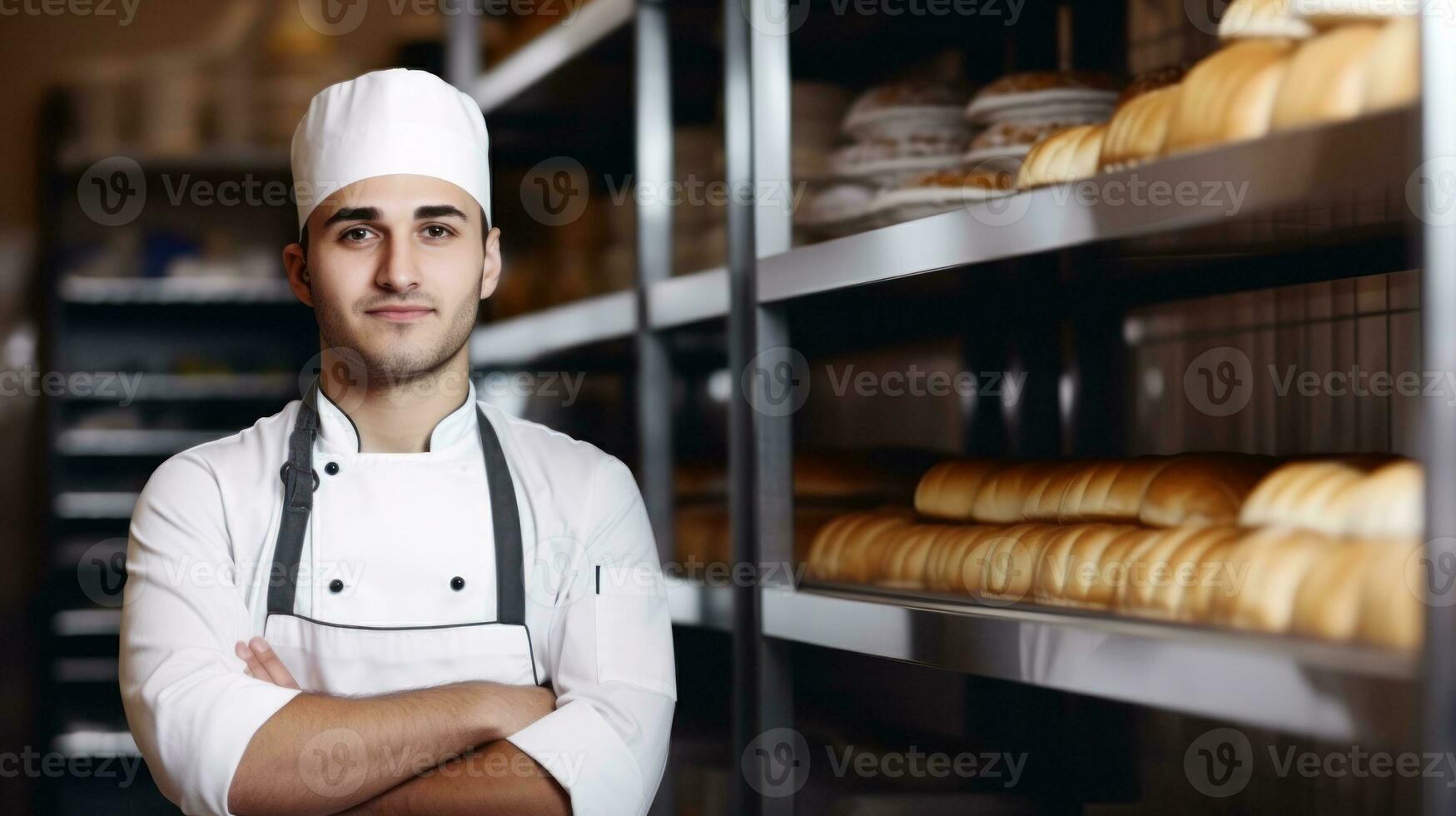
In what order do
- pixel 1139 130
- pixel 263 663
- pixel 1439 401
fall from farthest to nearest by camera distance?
pixel 263 663
pixel 1139 130
pixel 1439 401

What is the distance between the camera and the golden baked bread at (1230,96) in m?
1.12

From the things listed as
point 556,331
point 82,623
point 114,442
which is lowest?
point 82,623

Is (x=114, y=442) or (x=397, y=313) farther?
(x=114, y=442)

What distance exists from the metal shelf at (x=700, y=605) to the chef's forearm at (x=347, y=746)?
58cm

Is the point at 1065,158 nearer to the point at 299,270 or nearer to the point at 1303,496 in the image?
the point at 1303,496

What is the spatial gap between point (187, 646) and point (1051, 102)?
1211mm

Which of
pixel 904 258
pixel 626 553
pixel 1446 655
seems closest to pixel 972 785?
pixel 626 553

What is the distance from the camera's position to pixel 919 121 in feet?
5.90

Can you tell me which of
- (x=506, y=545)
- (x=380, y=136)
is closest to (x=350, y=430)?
(x=506, y=545)

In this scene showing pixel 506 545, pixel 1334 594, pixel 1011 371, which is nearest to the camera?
pixel 1334 594

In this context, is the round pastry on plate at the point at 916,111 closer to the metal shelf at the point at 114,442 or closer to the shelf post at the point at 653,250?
the shelf post at the point at 653,250

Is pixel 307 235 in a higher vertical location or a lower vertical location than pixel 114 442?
higher

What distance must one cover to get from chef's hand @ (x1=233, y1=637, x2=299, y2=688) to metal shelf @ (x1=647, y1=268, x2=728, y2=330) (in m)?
0.82

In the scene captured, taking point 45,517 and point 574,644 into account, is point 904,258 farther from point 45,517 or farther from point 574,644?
point 45,517
